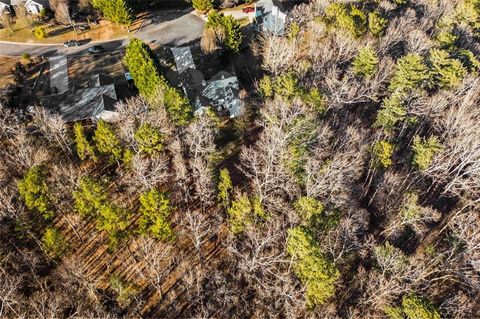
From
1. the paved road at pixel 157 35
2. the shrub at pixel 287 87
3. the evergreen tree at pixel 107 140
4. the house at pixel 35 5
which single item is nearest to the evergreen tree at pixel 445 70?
the shrub at pixel 287 87

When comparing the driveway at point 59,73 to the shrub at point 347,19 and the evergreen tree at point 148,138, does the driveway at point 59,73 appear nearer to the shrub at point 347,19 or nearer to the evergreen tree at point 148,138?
the evergreen tree at point 148,138

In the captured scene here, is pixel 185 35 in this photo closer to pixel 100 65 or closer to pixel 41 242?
pixel 100 65

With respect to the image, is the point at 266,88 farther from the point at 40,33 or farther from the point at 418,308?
the point at 40,33

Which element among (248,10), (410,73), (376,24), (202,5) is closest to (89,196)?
(410,73)

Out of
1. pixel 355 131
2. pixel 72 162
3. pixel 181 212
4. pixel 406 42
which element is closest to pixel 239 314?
pixel 181 212

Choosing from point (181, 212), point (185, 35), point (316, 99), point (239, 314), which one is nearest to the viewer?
point (239, 314)
